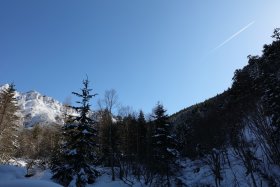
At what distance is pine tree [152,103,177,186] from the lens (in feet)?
109

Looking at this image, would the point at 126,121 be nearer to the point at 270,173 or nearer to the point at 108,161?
the point at 108,161

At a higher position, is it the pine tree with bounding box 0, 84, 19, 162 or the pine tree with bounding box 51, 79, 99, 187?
the pine tree with bounding box 0, 84, 19, 162

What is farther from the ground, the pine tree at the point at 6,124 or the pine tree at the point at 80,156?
the pine tree at the point at 6,124

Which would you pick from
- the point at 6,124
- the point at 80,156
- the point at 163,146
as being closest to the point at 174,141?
the point at 163,146

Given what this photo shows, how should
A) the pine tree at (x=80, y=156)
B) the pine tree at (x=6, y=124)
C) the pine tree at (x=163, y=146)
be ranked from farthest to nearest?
the pine tree at (x=6, y=124) → the pine tree at (x=163, y=146) → the pine tree at (x=80, y=156)

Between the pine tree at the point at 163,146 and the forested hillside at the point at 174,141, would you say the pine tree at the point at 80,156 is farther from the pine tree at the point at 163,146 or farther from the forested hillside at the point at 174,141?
the pine tree at the point at 163,146

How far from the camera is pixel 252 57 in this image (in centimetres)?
3781

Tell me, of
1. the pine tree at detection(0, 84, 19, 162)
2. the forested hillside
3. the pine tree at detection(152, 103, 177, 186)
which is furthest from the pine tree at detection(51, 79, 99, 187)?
the pine tree at detection(0, 84, 19, 162)

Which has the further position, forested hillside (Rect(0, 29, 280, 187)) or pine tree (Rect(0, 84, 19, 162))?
pine tree (Rect(0, 84, 19, 162))

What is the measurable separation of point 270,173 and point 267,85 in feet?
29.5

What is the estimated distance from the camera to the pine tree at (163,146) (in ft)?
109

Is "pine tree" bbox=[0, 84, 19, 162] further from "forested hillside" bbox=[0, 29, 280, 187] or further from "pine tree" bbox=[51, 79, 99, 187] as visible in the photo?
"pine tree" bbox=[51, 79, 99, 187]

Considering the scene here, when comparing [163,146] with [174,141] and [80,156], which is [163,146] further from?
[80,156]

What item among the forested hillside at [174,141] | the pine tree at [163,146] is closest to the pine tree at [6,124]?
the forested hillside at [174,141]
